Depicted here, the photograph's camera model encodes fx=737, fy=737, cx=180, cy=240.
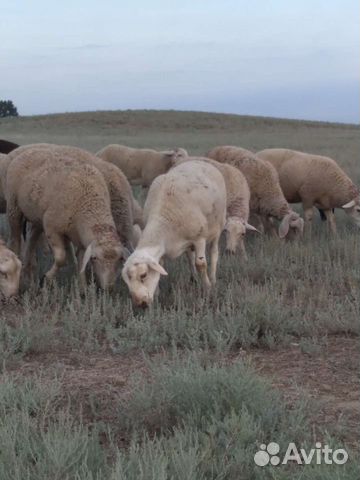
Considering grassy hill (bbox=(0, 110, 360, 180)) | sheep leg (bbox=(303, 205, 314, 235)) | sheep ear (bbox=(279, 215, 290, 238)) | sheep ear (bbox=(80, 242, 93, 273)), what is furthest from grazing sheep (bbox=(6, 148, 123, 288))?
grassy hill (bbox=(0, 110, 360, 180))

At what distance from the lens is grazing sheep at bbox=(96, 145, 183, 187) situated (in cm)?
1777

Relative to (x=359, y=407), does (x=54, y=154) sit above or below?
above

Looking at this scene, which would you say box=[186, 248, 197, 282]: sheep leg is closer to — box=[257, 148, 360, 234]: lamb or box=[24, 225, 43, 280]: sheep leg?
box=[24, 225, 43, 280]: sheep leg

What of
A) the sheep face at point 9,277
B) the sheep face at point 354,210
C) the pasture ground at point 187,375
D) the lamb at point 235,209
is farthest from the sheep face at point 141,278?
the sheep face at point 354,210

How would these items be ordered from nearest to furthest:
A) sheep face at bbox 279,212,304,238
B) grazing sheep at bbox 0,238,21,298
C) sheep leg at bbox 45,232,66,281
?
grazing sheep at bbox 0,238,21,298
sheep leg at bbox 45,232,66,281
sheep face at bbox 279,212,304,238

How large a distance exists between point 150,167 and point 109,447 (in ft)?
45.0

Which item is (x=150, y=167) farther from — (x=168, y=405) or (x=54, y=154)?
(x=168, y=405)

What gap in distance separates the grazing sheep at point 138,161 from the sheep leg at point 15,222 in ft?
26.0

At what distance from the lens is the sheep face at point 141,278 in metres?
7.17

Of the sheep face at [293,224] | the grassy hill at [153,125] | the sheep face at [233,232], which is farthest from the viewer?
the grassy hill at [153,125]

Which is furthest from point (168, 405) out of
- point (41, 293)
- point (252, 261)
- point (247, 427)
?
point (252, 261)

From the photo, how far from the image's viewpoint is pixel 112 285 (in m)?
8.09

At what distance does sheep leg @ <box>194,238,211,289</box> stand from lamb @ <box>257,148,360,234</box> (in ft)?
17.0

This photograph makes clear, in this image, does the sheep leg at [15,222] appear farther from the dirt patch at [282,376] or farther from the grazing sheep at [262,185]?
the grazing sheep at [262,185]
